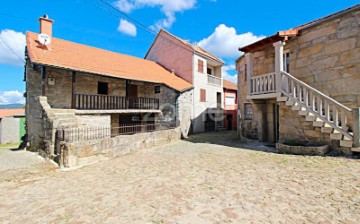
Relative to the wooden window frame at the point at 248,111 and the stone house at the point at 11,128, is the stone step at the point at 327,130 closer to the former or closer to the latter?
the wooden window frame at the point at 248,111

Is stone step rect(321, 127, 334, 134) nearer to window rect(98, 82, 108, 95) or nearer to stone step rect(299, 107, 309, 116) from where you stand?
stone step rect(299, 107, 309, 116)

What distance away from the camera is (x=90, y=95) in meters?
11.8

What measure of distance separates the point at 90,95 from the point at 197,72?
32.4 feet

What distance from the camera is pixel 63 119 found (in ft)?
28.8

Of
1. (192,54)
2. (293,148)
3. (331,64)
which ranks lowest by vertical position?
(293,148)

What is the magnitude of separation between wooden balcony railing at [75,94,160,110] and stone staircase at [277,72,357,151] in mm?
9935

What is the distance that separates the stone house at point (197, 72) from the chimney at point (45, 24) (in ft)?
33.2

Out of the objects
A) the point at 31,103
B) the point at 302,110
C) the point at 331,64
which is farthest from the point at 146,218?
the point at 31,103

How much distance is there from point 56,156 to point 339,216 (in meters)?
8.39

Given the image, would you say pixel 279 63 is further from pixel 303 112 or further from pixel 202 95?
pixel 202 95

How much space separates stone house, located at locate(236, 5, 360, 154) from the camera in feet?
22.6

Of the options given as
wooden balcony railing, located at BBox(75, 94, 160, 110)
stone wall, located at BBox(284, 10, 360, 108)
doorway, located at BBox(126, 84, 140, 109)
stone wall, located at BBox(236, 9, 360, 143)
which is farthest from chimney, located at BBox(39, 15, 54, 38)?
stone wall, located at BBox(284, 10, 360, 108)

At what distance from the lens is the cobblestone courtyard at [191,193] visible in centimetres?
322

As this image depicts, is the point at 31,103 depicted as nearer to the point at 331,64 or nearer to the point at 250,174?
the point at 250,174
